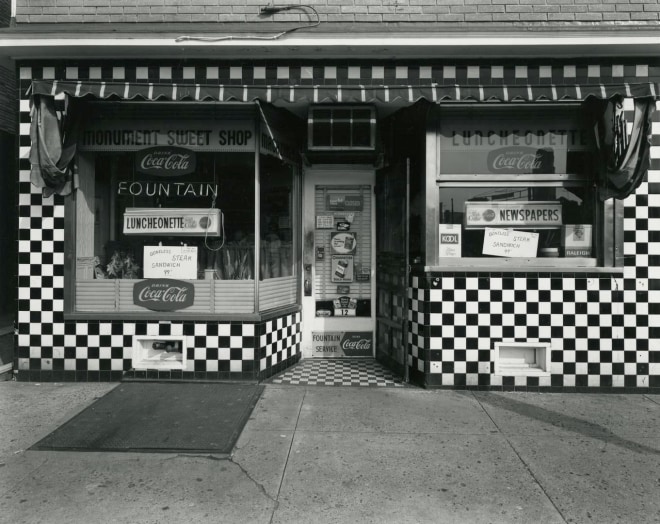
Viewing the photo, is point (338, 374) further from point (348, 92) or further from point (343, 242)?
point (348, 92)

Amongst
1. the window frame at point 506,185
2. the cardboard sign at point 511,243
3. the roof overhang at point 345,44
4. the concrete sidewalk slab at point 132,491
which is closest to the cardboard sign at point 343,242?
the window frame at point 506,185

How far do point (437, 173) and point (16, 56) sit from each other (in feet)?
16.3

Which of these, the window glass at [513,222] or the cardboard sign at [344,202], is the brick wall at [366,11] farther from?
the cardboard sign at [344,202]

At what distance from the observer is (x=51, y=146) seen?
532 centimetres

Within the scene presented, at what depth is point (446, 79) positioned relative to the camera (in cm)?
553

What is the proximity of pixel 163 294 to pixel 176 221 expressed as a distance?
87 cm

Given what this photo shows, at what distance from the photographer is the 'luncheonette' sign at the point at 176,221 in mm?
5836

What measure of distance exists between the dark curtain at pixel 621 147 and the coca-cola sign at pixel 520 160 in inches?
20.8

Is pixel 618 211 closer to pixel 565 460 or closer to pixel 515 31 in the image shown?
pixel 515 31

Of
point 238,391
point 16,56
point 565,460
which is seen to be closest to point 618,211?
point 565,460

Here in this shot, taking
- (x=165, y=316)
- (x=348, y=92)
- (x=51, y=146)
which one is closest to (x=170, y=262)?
(x=165, y=316)

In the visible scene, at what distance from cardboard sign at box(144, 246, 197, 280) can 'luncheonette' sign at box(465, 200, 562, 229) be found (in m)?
3.25

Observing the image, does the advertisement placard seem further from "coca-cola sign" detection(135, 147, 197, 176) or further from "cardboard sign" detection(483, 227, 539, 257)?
"coca-cola sign" detection(135, 147, 197, 176)

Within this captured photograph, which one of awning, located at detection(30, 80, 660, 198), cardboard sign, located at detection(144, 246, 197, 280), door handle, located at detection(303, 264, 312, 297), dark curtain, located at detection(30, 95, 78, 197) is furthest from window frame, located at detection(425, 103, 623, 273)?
dark curtain, located at detection(30, 95, 78, 197)
